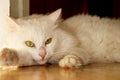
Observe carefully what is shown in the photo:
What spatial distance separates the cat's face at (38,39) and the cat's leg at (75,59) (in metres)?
0.09

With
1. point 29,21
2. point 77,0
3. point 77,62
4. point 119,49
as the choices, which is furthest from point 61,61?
point 77,0

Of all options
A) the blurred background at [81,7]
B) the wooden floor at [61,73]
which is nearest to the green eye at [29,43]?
the wooden floor at [61,73]

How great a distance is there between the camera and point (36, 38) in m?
1.60

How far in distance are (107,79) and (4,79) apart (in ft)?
1.35

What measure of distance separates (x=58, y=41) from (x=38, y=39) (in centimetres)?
13

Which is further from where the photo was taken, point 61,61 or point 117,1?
point 117,1

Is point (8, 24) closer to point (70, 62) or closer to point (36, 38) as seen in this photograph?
point (36, 38)

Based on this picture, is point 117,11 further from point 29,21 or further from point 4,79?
point 4,79

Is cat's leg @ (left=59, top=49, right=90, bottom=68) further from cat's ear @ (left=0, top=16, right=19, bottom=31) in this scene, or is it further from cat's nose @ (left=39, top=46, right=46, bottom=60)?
cat's ear @ (left=0, top=16, right=19, bottom=31)

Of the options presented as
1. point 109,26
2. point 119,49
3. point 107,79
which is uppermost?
point 109,26

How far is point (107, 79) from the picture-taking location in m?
1.36

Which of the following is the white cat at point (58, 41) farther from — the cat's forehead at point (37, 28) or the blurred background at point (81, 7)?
the blurred background at point (81, 7)

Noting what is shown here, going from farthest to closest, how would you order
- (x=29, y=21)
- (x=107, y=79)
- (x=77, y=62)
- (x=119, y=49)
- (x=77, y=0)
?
1. (x=77, y=0)
2. (x=119, y=49)
3. (x=29, y=21)
4. (x=77, y=62)
5. (x=107, y=79)

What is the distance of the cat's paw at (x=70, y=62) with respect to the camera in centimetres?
158
